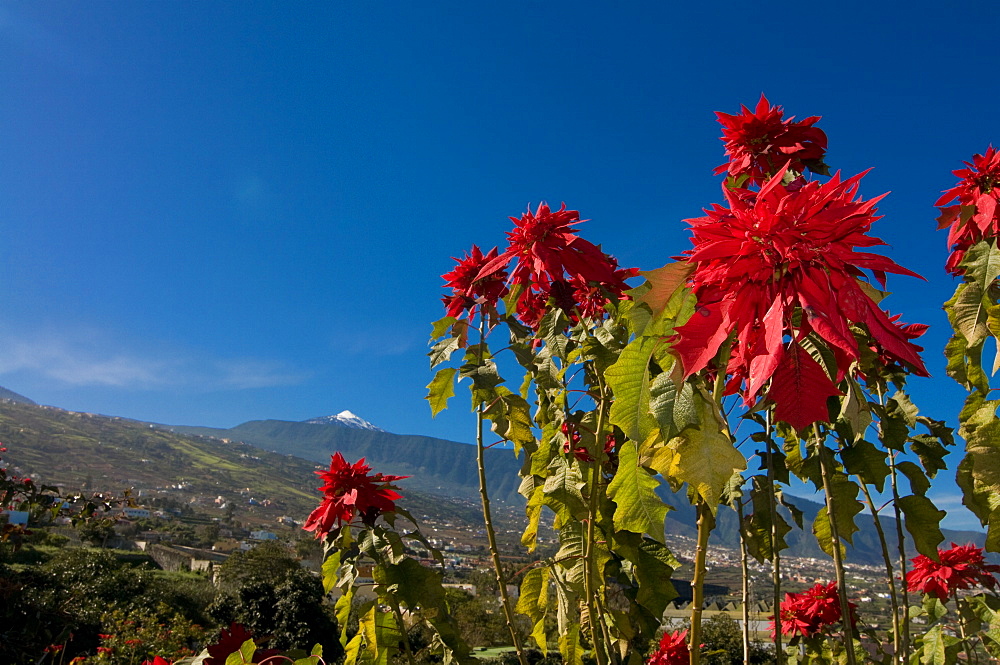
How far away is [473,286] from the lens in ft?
6.21

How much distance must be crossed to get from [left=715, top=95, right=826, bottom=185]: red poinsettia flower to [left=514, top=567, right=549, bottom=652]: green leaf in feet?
3.73

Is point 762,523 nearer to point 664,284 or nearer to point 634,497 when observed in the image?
point 634,497

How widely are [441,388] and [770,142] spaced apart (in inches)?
44.1

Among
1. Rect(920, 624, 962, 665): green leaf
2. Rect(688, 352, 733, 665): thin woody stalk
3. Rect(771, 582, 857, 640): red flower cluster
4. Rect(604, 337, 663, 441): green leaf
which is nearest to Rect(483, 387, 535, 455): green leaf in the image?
Rect(688, 352, 733, 665): thin woody stalk

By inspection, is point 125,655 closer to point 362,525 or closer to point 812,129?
point 362,525

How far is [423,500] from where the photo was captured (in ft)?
431

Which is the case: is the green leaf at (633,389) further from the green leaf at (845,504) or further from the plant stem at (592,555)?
the green leaf at (845,504)

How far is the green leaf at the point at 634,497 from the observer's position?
712 millimetres

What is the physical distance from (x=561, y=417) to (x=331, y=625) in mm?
22475

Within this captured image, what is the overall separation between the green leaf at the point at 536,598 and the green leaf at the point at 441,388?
21.7 inches

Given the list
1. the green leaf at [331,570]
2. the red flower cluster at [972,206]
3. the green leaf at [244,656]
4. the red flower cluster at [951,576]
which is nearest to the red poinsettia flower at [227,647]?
the green leaf at [244,656]

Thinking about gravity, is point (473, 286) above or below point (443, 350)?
above

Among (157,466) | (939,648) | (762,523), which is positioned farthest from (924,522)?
(157,466)

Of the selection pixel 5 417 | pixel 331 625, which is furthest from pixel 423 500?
pixel 331 625
